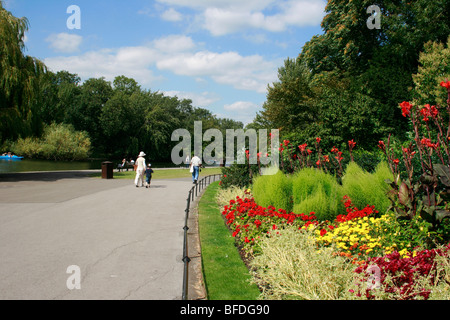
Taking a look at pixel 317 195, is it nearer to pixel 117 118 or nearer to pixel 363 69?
pixel 363 69

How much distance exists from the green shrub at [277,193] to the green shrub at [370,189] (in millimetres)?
1263

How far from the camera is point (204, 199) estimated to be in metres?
13.6

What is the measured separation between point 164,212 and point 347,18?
2061 centimetres

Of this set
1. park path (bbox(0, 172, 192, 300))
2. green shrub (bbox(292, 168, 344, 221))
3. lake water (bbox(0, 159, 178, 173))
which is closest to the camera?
park path (bbox(0, 172, 192, 300))

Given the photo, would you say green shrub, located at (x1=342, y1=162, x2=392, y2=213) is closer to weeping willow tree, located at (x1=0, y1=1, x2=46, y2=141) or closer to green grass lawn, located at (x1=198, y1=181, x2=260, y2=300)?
green grass lawn, located at (x1=198, y1=181, x2=260, y2=300)

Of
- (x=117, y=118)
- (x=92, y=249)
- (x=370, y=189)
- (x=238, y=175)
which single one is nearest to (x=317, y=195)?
(x=370, y=189)

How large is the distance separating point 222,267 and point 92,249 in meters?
2.64

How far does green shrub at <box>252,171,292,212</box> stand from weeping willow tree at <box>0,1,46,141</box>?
67.4ft

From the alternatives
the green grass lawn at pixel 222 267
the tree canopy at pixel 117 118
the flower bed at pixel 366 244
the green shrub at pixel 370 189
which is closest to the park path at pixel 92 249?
the green grass lawn at pixel 222 267

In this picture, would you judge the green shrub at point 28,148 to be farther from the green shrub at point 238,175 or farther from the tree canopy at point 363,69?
the green shrub at point 238,175

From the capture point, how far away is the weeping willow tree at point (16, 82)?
22438 mm

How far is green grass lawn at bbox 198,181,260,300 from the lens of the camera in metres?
4.65

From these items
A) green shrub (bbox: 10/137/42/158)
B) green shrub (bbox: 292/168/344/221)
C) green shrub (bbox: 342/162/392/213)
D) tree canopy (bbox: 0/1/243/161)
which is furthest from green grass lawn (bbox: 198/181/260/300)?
green shrub (bbox: 10/137/42/158)
